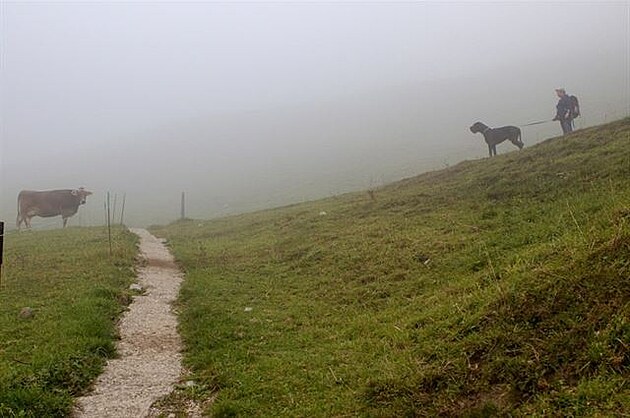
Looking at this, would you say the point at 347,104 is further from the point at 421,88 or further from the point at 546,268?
the point at 546,268

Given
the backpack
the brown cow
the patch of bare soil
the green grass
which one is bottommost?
the patch of bare soil

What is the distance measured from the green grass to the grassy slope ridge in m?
1.70

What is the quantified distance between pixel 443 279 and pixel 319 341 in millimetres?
3102

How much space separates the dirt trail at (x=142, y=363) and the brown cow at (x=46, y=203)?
21094mm

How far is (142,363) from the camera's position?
973cm

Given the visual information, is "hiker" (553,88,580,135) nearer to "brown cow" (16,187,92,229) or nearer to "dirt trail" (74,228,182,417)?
"dirt trail" (74,228,182,417)

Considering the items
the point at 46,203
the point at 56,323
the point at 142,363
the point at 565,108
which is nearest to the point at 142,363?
the point at 142,363

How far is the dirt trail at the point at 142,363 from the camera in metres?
8.02

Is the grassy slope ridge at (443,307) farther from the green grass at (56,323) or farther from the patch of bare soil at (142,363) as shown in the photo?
the green grass at (56,323)

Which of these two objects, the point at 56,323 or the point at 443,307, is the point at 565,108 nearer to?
the point at 443,307

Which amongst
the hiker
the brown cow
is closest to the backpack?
the hiker

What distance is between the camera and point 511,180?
18312 mm

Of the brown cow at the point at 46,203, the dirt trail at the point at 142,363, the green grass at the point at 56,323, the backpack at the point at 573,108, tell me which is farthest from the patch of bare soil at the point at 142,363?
the brown cow at the point at 46,203

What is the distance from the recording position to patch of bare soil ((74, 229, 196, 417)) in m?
8.02
